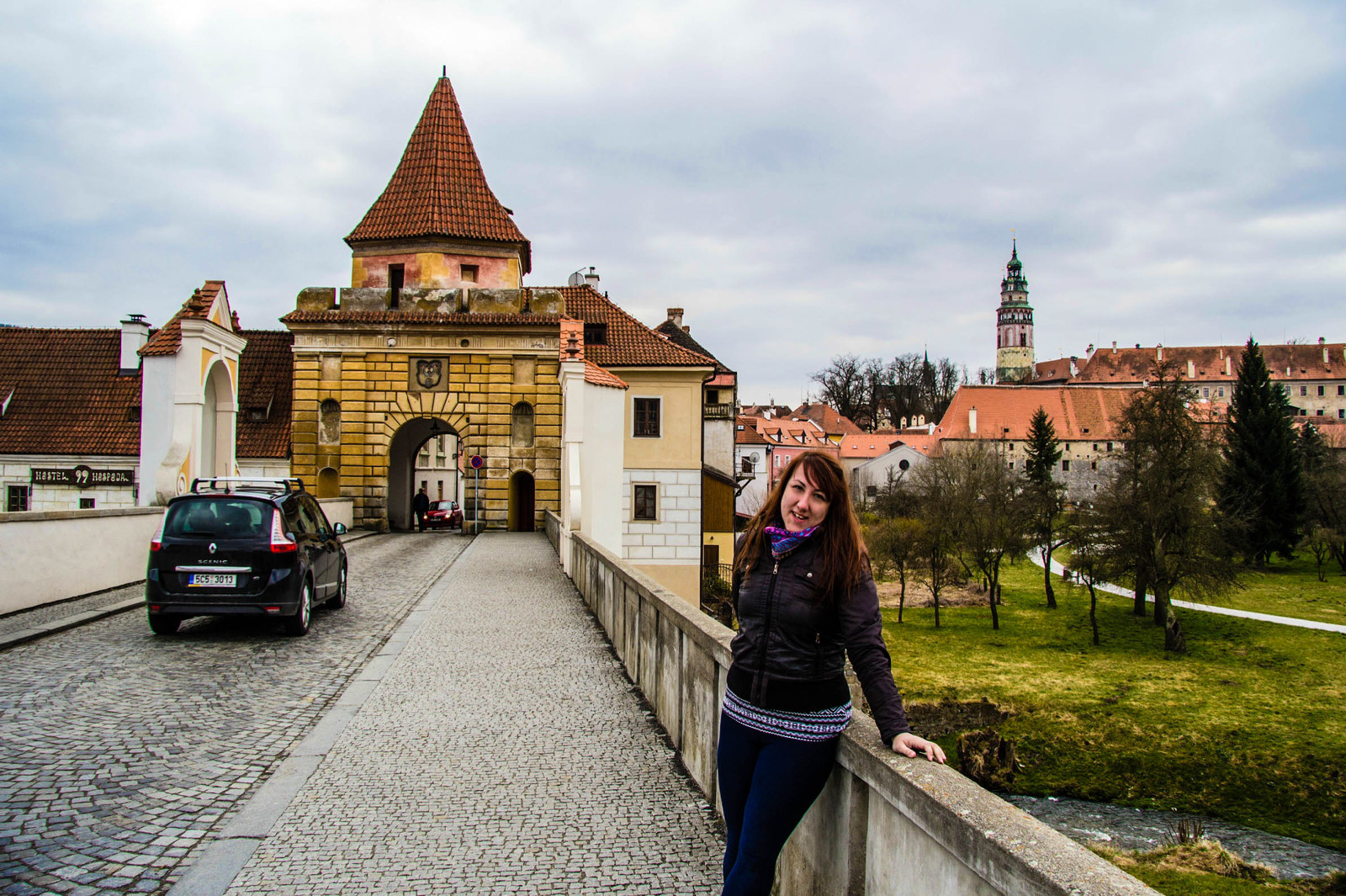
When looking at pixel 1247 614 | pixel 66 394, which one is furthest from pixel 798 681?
pixel 1247 614

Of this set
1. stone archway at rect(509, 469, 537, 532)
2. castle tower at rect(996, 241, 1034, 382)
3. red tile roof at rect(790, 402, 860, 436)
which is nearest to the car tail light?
stone archway at rect(509, 469, 537, 532)

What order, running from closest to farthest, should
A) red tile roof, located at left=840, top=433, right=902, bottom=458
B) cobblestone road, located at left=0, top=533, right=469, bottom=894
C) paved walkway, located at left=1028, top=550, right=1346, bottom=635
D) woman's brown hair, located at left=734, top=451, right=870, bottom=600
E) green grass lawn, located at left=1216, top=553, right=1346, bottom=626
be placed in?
woman's brown hair, located at left=734, top=451, right=870, bottom=600, cobblestone road, located at left=0, top=533, right=469, bottom=894, paved walkway, located at left=1028, top=550, right=1346, bottom=635, green grass lawn, located at left=1216, top=553, right=1346, bottom=626, red tile roof, located at left=840, top=433, right=902, bottom=458

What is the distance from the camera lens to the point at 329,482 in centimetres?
3123

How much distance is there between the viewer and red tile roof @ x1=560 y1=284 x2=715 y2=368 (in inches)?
1307

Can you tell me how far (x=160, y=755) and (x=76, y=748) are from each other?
53cm

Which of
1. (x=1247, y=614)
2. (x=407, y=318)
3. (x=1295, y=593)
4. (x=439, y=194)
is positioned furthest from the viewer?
(x=1295, y=593)

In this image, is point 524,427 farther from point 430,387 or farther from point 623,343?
point 623,343

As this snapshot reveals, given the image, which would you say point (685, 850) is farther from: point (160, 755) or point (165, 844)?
point (160, 755)

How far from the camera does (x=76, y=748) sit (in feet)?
18.6

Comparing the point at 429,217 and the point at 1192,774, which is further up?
the point at 429,217

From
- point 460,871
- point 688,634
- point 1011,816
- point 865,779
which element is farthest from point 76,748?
point 1011,816

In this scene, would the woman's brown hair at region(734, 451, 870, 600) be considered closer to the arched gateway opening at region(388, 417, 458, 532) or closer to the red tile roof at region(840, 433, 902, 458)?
the arched gateway opening at region(388, 417, 458, 532)

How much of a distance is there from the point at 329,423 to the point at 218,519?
2318cm

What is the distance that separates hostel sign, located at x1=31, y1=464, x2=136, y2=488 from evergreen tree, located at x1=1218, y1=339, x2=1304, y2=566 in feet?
186
